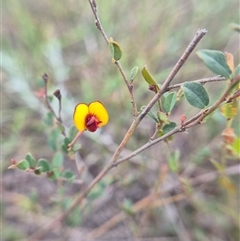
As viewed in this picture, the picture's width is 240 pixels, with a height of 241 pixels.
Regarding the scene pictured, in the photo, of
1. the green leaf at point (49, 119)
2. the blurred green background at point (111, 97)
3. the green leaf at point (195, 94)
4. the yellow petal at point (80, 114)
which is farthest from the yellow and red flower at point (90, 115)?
the blurred green background at point (111, 97)

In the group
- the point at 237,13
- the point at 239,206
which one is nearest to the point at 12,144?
the point at 239,206

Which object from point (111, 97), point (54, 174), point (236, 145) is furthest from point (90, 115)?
point (111, 97)

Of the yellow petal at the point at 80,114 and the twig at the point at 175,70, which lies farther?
the yellow petal at the point at 80,114

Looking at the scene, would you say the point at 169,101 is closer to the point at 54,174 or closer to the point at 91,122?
the point at 91,122

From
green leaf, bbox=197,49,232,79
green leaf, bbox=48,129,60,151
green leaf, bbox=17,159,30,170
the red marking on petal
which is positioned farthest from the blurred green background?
green leaf, bbox=197,49,232,79

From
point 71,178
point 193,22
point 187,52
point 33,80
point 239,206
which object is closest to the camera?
point 187,52

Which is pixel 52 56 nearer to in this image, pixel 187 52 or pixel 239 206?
pixel 239 206

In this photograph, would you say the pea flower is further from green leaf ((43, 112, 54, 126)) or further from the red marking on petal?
green leaf ((43, 112, 54, 126))

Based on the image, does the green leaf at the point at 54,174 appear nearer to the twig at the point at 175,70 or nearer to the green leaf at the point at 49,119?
the green leaf at the point at 49,119
